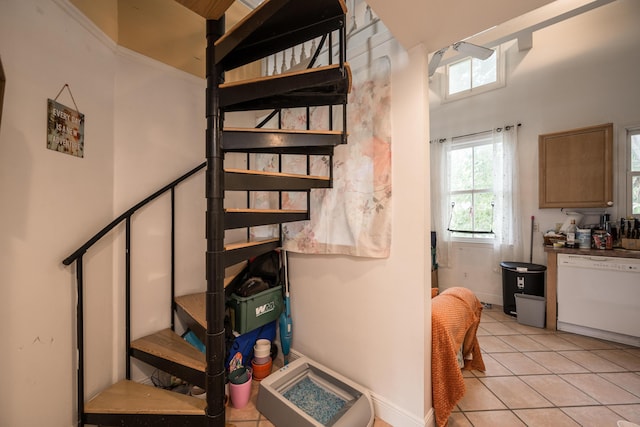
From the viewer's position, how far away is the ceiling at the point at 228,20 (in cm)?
112

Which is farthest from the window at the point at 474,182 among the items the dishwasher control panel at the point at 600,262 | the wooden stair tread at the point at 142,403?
the wooden stair tread at the point at 142,403

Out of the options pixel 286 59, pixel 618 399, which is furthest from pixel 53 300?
pixel 618 399

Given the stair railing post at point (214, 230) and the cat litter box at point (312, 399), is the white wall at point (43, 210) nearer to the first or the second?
the stair railing post at point (214, 230)

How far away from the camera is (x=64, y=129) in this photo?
4.54 ft

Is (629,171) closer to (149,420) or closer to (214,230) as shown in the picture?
(214,230)

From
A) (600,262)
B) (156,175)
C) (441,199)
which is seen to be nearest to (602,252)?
(600,262)

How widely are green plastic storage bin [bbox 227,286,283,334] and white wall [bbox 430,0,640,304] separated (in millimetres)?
3072

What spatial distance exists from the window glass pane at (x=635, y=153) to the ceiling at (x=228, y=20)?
5.15 feet

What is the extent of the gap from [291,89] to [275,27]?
29cm

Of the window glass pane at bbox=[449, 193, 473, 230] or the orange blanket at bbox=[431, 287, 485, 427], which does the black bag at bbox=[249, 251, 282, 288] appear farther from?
the window glass pane at bbox=[449, 193, 473, 230]

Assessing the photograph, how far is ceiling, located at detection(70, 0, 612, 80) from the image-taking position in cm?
112

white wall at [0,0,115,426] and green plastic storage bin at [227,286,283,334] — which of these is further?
green plastic storage bin at [227,286,283,334]

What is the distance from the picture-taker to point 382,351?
1618 millimetres

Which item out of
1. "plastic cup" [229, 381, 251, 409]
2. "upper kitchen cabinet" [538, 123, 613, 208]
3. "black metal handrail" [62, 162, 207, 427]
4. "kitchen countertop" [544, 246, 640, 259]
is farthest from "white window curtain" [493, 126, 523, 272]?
"black metal handrail" [62, 162, 207, 427]
